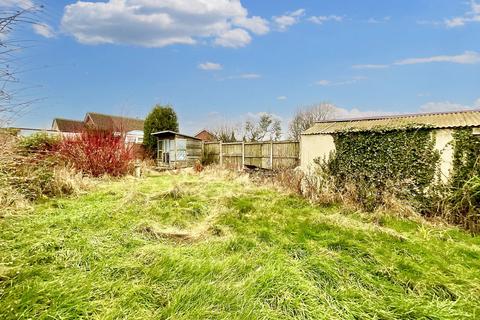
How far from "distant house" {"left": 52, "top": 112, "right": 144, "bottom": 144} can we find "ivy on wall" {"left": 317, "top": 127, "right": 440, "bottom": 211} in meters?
6.89

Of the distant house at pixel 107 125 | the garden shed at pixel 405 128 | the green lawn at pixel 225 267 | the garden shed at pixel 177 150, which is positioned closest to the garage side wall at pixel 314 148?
the garden shed at pixel 405 128

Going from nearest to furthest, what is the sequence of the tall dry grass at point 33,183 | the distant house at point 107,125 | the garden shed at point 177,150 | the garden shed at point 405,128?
the tall dry grass at point 33,183 → the garden shed at point 405,128 → the distant house at point 107,125 → the garden shed at point 177,150

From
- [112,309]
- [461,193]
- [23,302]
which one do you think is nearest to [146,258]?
[112,309]

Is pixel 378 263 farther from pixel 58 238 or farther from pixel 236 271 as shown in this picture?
pixel 58 238

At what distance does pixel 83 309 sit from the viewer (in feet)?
6.79

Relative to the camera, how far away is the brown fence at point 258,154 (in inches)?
471

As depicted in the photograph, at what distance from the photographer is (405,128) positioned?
278 inches

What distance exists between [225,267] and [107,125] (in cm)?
978

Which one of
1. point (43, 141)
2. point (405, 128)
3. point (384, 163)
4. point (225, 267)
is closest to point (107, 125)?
point (43, 141)

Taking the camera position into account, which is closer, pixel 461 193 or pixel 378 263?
pixel 378 263

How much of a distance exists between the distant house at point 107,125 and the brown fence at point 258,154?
4083mm

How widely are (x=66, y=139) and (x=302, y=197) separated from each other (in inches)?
271

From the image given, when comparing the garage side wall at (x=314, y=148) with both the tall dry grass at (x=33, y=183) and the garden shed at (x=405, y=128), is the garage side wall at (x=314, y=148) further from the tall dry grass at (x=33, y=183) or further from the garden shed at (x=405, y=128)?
the tall dry grass at (x=33, y=183)

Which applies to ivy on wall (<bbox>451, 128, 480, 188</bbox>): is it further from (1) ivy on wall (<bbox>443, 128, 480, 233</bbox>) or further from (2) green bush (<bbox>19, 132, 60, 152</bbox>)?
(2) green bush (<bbox>19, 132, 60, 152</bbox>)
